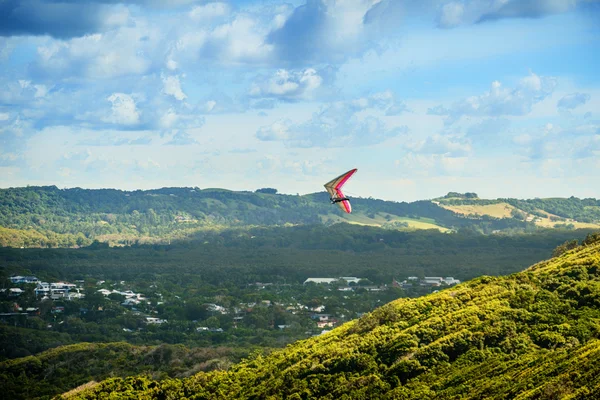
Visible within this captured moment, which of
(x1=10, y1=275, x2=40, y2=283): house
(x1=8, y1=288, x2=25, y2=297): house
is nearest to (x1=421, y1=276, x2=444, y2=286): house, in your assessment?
(x1=10, y1=275, x2=40, y2=283): house

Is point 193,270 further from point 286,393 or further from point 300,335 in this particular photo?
point 286,393

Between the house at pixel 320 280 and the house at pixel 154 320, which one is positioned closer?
the house at pixel 154 320

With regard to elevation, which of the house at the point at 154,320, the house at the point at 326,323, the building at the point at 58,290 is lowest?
A: the house at the point at 326,323

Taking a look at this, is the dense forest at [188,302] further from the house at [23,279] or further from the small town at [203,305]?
the house at [23,279]

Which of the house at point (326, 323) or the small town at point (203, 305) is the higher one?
the small town at point (203, 305)

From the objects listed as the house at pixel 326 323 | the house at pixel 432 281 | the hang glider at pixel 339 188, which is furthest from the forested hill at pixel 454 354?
the house at pixel 432 281

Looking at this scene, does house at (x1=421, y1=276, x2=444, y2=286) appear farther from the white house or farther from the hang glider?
the hang glider

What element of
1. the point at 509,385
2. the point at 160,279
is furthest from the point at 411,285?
the point at 509,385

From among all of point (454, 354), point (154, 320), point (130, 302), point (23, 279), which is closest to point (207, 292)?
point (130, 302)

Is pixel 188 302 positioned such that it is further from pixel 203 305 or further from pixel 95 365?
pixel 95 365
